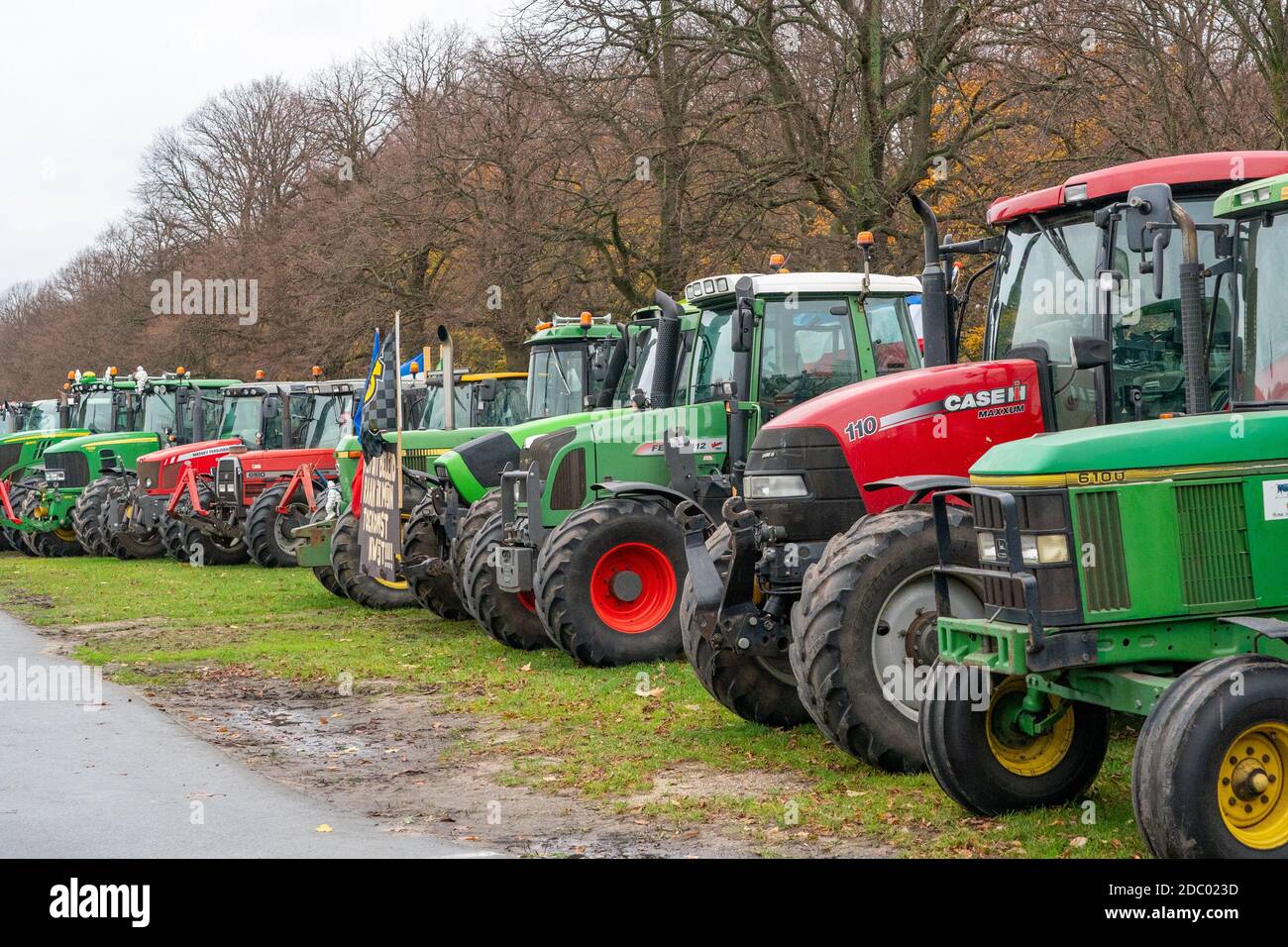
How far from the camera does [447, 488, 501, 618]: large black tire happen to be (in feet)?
44.5

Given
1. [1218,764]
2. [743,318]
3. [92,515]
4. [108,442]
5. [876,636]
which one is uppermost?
[108,442]

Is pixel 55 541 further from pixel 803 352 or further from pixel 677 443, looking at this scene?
pixel 803 352

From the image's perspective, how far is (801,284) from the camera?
38.0ft

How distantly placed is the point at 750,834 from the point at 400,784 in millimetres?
2260

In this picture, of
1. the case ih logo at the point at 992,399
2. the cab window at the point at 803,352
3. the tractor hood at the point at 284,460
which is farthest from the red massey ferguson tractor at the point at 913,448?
the tractor hood at the point at 284,460

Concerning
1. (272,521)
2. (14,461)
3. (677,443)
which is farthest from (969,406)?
(14,461)

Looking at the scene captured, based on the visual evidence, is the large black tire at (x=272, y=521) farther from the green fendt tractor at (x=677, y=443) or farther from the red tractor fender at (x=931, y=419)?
the red tractor fender at (x=931, y=419)

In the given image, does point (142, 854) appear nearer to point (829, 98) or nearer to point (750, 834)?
point (750, 834)

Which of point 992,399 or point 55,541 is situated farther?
point 55,541

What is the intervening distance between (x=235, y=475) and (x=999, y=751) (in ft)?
→ 56.3

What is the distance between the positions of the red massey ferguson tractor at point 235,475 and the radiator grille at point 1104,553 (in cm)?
1566

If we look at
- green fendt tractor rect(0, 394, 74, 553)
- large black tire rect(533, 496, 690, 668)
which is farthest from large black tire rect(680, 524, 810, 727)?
green fendt tractor rect(0, 394, 74, 553)

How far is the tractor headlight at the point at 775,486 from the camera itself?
27.9 ft
